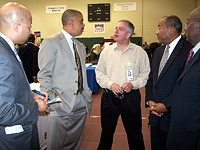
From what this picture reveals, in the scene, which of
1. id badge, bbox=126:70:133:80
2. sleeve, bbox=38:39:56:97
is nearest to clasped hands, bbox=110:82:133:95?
id badge, bbox=126:70:133:80

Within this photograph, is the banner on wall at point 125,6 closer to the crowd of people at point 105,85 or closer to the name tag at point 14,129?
the crowd of people at point 105,85

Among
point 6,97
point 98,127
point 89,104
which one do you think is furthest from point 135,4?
point 6,97

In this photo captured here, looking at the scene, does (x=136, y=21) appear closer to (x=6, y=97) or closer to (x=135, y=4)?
(x=135, y=4)

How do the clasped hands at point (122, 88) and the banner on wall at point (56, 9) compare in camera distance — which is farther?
the banner on wall at point (56, 9)

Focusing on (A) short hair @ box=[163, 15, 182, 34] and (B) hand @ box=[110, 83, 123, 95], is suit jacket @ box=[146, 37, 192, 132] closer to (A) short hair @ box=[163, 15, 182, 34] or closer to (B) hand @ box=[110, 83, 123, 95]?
(A) short hair @ box=[163, 15, 182, 34]

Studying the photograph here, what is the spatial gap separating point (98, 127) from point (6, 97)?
260 cm

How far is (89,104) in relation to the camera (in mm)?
2229

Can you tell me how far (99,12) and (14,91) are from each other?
1263 centimetres

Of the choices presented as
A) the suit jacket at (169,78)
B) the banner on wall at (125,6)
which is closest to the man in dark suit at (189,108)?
the suit jacket at (169,78)

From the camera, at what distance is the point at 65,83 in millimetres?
2027

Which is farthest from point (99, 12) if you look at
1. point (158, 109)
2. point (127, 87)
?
point (158, 109)

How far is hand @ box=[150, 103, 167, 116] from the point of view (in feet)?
5.97

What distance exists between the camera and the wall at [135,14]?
1230 centimetres

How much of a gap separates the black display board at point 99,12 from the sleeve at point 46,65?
11.6m
